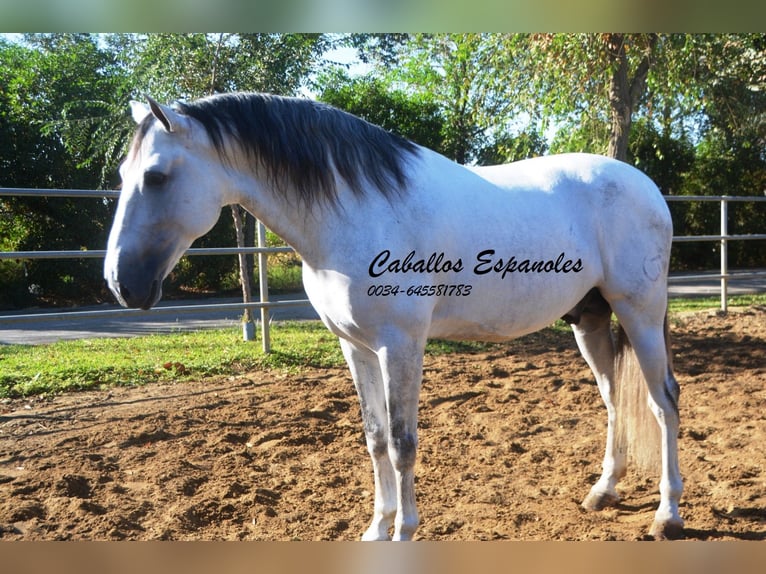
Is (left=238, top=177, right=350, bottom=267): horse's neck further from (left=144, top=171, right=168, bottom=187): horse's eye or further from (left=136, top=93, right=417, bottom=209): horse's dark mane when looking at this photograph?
(left=144, top=171, right=168, bottom=187): horse's eye

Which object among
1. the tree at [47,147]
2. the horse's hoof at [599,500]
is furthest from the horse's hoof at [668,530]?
the tree at [47,147]

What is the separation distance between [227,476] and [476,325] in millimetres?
1461

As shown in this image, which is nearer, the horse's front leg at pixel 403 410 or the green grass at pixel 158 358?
the horse's front leg at pixel 403 410

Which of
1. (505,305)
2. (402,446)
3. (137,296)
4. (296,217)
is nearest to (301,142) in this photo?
(296,217)

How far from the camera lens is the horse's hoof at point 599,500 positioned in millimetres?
2420

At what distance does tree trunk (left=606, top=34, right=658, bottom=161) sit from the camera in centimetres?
496

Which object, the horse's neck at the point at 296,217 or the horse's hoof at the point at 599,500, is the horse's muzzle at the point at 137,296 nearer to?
Answer: the horse's neck at the point at 296,217

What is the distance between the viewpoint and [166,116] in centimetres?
161

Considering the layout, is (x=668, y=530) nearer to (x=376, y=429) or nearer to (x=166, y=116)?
(x=376, y=429)

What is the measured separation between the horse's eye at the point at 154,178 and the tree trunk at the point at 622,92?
14.5 ft

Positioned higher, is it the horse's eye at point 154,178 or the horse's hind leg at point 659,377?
the horse's eye at point 154,178

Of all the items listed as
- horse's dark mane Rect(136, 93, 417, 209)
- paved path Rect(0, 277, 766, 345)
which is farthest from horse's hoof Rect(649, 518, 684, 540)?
paved path Rect(0, 277, 766, 345)

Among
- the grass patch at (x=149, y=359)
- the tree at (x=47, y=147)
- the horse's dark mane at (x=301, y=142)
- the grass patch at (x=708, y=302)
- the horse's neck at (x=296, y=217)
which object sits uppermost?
the tree at (x=47, y=147)
